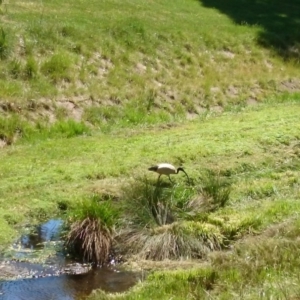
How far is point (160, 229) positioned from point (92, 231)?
111 cm

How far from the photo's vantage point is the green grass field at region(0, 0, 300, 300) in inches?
420

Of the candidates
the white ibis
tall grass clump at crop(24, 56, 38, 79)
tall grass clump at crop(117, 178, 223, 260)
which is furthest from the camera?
tall grass clump at crop(24, 56, 38, 79)

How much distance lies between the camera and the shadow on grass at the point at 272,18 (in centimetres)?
3127

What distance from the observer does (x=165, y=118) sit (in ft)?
74.4

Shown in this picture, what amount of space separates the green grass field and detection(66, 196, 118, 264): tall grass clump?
27.9 inches

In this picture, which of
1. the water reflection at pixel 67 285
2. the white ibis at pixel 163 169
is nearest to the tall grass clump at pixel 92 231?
the water reflection at pixel 67 285

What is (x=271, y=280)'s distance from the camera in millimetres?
8898

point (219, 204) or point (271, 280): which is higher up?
point (271, 280)

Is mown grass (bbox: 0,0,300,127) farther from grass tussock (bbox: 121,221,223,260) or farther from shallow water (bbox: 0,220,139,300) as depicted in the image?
shallow water (bbox: 0,220,139,300)

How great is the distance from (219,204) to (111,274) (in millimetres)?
3168

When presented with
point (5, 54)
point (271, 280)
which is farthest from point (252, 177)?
point (5, 54)

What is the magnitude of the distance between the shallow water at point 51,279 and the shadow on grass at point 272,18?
20542 mm

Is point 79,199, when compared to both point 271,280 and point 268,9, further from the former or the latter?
point 268,9

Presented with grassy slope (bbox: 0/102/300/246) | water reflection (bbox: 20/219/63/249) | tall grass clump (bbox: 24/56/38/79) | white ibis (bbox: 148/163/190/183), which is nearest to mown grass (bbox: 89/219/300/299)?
grassy slope (bbox: 0/102/300/246)
